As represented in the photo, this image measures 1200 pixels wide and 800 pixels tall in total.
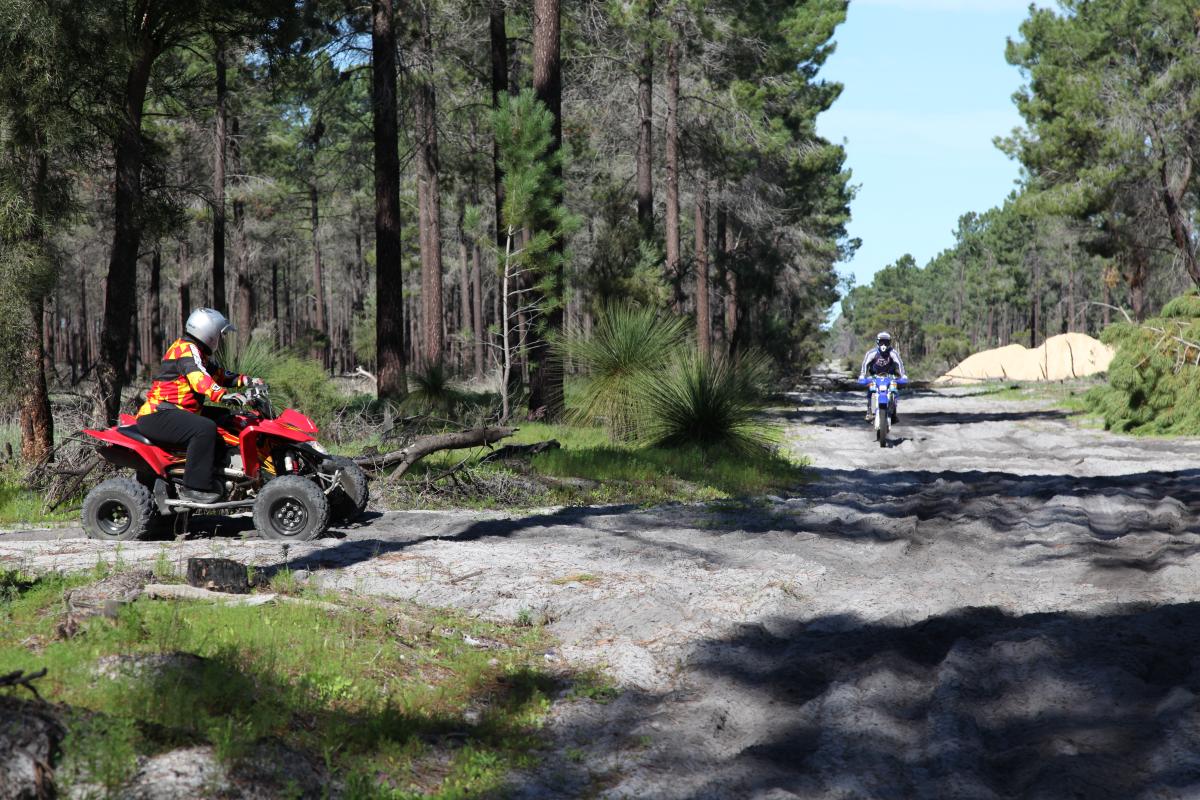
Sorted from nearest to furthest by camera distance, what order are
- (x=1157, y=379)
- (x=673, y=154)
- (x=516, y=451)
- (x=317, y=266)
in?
1. (x=516, y=451)
2. (x=1157, y=379)
3. (x=673, y=154)
4. (x=317, y=266)

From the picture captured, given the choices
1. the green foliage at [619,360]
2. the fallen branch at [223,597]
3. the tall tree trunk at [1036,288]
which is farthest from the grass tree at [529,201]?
the tall tree trunk at [1036,288]

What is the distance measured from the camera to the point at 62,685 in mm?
4125

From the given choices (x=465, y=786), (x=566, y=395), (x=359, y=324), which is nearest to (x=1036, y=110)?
(x=566, y=395)

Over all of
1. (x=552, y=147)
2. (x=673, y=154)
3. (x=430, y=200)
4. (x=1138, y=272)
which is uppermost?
(x=673, y=154)

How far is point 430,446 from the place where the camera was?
33.9 feet

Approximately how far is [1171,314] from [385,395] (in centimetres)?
1514

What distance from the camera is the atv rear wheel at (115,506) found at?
8.39m

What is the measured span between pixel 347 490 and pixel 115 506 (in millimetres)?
1808

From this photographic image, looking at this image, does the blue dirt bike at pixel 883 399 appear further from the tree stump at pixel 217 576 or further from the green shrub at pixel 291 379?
the tree stump at pixel 217 576

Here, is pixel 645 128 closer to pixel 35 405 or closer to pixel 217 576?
pixel 35 405

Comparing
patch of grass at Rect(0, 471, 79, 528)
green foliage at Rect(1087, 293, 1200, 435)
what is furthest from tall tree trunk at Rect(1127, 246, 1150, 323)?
patch of grass at Rect(0, 471, 79, 528)

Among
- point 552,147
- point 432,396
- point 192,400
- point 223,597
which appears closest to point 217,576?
point 223,597

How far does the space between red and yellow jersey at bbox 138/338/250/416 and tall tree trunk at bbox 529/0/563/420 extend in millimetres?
8924

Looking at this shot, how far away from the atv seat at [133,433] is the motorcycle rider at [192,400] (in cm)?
5
